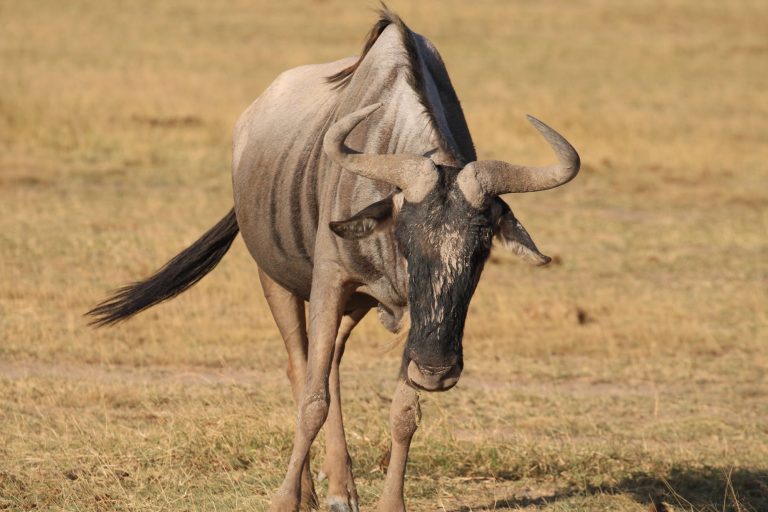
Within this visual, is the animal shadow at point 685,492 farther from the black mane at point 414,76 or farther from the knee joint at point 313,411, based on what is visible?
the black mane at point 414,76

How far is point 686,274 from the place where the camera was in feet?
43.3

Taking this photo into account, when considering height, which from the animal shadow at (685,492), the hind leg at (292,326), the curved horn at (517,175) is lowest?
the animal shadow at (685,492)

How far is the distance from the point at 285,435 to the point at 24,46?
21939 millimetres

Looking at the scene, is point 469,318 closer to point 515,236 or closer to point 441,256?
point 515,236

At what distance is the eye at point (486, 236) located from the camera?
201 inches

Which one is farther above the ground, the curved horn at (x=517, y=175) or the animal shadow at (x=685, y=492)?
the curved horn at (x=517, y=175)

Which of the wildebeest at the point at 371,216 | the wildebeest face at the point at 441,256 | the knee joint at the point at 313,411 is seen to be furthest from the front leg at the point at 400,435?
the wildebeest face at the point at 441,256

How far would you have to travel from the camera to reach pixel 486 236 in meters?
5.12

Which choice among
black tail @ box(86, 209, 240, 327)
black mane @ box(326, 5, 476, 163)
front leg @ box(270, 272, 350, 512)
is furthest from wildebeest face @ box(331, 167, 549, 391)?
black tail @ box(86, 209, 240, 327)

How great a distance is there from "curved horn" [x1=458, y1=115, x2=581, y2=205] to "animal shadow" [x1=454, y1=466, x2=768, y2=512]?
1.72m

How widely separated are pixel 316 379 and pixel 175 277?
2353 mm

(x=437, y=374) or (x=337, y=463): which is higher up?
(x=437, y=374)

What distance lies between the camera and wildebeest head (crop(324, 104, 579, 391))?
196 inches

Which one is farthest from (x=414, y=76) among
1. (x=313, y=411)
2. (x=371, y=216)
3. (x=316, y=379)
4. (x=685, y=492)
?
(x=685, y=492)
